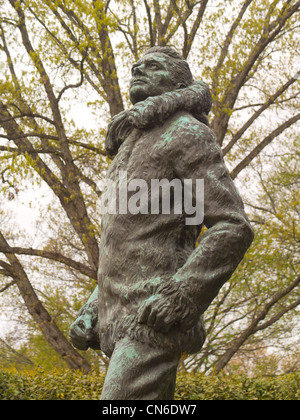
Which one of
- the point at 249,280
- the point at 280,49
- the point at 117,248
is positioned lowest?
the point at 117,248

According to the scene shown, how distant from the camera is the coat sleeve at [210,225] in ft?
7.90

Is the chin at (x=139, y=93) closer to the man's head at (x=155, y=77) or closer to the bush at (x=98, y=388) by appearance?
the man's head at (x=155, y=77)

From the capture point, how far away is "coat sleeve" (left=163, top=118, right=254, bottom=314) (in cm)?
241

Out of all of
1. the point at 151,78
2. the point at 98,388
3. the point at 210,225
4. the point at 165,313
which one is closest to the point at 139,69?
the point at 151,78

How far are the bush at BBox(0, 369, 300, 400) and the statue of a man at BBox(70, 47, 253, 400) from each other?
5.09m

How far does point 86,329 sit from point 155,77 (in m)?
1.39

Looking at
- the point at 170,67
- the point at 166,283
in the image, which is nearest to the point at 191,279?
the point at 166,283

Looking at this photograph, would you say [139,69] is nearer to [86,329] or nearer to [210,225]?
[210,225]

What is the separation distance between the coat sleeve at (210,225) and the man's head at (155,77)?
0.39 m

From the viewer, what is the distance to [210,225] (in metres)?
2.59

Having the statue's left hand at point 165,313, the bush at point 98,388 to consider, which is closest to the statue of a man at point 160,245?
the statue's left hand at point 165,313

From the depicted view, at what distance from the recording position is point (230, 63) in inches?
430
